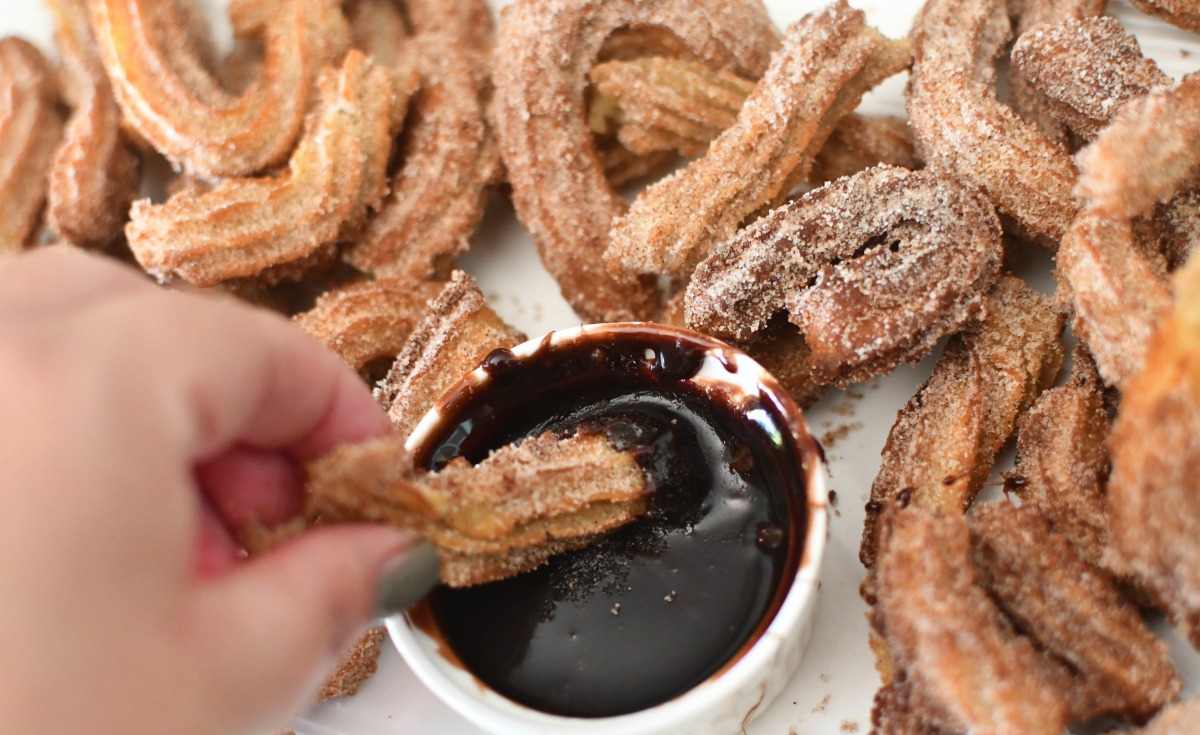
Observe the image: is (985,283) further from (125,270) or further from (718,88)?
(125,270)

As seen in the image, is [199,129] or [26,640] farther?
[199,129]

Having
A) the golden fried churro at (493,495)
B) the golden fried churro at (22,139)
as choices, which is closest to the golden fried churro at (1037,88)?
the golden fried churro at (493,495)

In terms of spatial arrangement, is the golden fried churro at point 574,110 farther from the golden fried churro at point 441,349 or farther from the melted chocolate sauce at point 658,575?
the melted chocolate sauce at point 658,575

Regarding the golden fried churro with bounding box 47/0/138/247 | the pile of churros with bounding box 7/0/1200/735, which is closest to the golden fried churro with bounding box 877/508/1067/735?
the pile of churros with bounding box 7/0/1200/735

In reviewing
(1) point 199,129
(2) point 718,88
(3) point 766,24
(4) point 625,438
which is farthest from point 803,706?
(1) point 199,129

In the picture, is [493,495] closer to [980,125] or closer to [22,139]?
[980,125]

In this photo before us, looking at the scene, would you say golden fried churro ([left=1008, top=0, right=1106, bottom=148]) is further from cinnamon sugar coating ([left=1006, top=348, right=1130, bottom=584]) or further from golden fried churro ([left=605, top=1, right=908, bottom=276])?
cinnamon sugar coating ([left=1006, top=348, right=1130, bottom=584])
